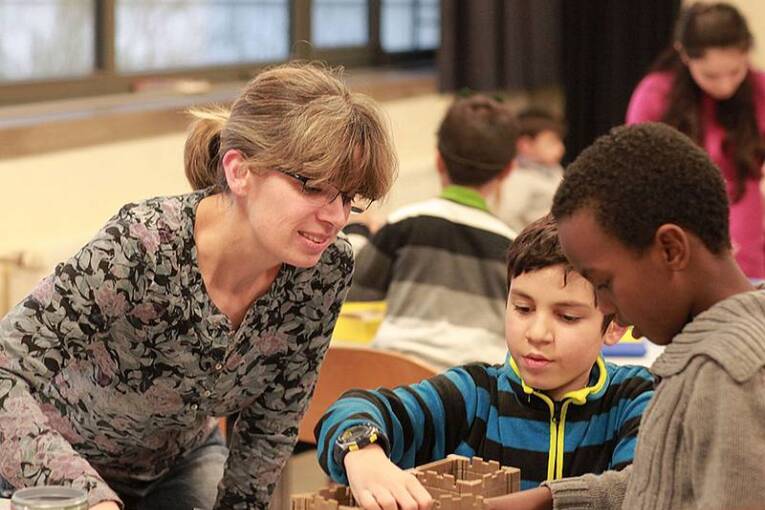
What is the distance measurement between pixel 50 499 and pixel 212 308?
488 millimetres

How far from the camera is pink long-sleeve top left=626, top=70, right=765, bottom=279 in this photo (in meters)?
4.10

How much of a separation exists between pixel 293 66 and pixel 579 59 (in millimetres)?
4673

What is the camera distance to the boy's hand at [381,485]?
152 cm

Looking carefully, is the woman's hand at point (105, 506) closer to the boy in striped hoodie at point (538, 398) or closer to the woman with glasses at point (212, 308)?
the woman with glasses at point (212, 308)

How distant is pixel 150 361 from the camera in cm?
192

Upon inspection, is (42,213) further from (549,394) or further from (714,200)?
(714,200)

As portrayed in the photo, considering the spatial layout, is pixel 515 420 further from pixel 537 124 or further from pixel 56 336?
pixel 537 124

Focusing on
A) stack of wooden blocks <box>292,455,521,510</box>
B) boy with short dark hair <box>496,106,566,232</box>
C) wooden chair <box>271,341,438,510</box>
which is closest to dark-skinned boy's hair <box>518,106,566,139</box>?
boy with short dark hair <box>496,106,566,232</box>

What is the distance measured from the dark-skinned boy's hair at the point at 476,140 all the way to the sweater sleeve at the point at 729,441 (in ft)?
6.86

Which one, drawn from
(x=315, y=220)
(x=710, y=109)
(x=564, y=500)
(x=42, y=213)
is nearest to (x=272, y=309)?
(x=315, y=220)

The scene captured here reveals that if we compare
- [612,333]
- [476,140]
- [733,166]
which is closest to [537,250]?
[612,333]

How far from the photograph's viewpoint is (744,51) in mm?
4062

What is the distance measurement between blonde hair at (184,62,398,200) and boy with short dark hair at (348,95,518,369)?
1168 millimetres

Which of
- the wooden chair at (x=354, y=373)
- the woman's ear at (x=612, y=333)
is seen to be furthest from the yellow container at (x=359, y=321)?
the woman's ear at (x=612, y=333)
